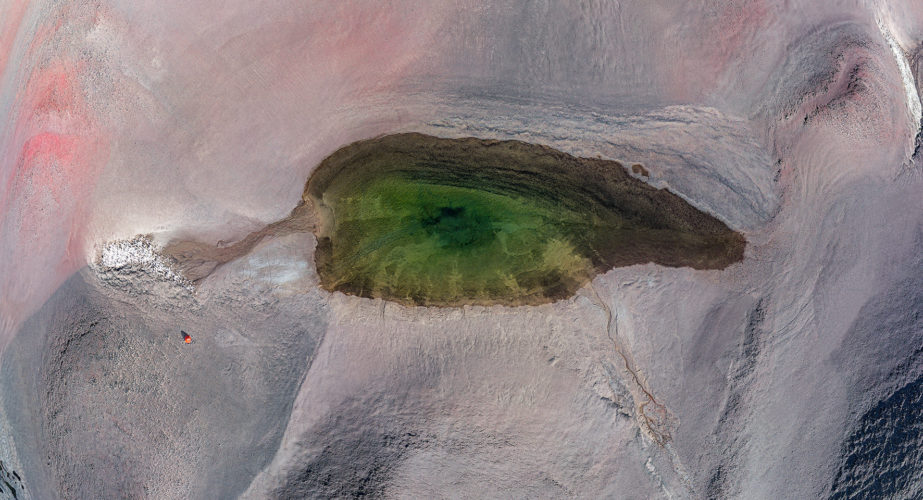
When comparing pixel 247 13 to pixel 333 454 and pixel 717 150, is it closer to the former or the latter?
pixel 333 454

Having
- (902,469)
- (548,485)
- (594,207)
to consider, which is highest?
(594,207)

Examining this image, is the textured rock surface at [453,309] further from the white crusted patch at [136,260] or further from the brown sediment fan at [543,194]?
the brown sediment fan at [543,194]

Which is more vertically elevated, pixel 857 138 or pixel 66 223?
pixel 857 138

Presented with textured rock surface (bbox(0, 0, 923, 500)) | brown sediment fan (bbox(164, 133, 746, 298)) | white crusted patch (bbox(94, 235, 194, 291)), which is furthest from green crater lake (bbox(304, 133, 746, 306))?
white crusted patch (bbox(94, 235, 194, 291))

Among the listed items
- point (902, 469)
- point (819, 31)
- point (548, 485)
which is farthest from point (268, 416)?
point (819, 31)

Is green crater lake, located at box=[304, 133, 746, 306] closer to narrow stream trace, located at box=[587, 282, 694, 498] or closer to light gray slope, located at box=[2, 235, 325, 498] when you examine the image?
narrow stream trace, located at box=[587, 282, 694, 498]

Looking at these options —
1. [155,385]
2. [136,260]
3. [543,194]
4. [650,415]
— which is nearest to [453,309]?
[543,194]

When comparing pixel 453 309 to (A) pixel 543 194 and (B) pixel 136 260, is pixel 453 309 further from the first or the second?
(B) pixel 136 260
